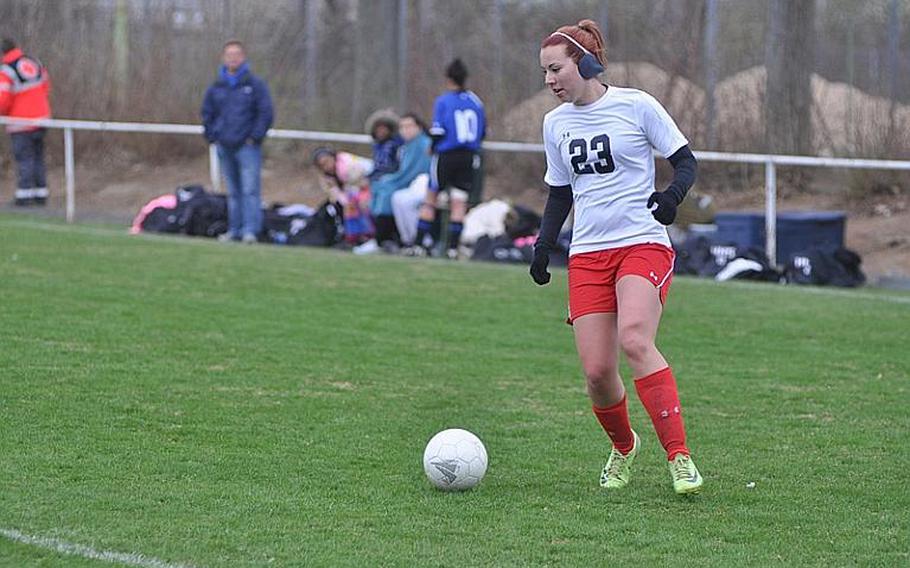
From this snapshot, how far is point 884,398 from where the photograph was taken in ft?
27.9

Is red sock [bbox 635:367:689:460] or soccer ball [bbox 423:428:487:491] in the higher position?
red sock [bbox 635:367:689:460]

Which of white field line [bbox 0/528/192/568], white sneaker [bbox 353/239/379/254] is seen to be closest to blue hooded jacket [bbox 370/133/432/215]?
white sneaker [bbox 353/239/379/254]

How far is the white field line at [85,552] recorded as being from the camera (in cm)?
498

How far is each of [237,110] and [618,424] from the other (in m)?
11.0

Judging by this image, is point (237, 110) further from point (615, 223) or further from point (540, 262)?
point (615, 223)

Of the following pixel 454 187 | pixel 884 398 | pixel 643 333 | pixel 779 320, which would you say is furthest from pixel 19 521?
pixel 454 187

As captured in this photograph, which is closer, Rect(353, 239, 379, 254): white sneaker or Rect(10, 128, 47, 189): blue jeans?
Rect(353, 239, 379, 254): white sneaker

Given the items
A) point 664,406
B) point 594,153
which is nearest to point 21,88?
point 594,153

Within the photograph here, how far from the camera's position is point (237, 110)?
16562 millimetres

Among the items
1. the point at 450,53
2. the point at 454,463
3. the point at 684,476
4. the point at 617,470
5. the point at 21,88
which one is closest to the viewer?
the point at 684,476

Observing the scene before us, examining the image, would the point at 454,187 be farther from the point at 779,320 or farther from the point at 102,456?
the point at 102,456

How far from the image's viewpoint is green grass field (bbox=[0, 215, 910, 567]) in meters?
5.42

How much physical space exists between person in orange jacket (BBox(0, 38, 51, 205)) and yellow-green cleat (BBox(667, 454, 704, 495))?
51.8 feet

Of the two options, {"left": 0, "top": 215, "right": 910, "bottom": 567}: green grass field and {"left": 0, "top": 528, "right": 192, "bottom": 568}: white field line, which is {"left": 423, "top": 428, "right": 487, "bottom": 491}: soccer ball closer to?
{"left": 0, "top": 215, "right": 910, "bottom": 567}: green grass field
